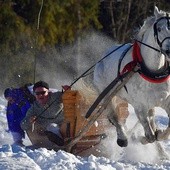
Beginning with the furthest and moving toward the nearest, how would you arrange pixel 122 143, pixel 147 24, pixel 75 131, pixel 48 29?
pixel 48 29, pixel 75 131, pixel 122 143, pixel 147 24

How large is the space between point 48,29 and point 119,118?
976cm

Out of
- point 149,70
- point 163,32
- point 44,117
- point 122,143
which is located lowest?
point 122,143

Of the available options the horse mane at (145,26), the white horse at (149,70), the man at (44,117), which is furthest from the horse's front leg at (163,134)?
the man at (44,117)

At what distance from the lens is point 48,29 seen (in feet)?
60.6

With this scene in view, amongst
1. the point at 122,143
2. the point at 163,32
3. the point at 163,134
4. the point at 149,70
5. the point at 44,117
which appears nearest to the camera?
the point at 163,32

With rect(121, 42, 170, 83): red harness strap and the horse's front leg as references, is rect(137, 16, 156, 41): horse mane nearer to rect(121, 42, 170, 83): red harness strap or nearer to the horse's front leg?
rect(121, 42, 170, 83): red harness strap

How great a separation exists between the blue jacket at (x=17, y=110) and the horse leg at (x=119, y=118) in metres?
1.22

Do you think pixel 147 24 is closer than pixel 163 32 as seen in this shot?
No

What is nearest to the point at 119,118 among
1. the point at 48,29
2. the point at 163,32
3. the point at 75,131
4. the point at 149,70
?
the point at 75,131

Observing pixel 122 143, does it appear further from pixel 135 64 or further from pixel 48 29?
pixel 48 29

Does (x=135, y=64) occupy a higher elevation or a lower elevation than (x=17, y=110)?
higher

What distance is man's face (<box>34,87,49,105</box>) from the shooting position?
8898 mm

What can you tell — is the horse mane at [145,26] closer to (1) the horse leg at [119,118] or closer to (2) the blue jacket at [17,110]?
(1) the horse leg at [119,118]

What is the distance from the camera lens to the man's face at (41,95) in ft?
29.2
